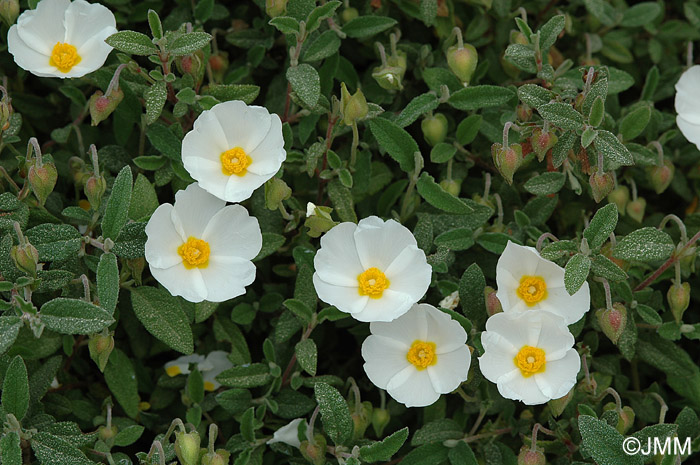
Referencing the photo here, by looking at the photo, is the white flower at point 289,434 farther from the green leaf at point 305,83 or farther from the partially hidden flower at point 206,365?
the green leaf at point 305,83

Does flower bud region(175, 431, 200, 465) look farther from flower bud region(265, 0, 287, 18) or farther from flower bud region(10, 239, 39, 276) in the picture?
flower bud region(265, 0, 287, 18)

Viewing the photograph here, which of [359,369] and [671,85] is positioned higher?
[671,85]

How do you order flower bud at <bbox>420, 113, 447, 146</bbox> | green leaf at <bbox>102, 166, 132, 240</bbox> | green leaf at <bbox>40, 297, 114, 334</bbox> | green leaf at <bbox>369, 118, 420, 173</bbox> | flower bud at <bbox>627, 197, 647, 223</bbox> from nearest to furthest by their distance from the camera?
green leaf at <bbox>40, 297, 114, 334</bbox> < green leaf at <bbox>102, 166, 132, 240</bbox> < green leaf at <bbox>369, 118, 420, 173</bbox> < flower bud at <bbox>420, 113, 447, 146</bbox> < flower bud at <bbox>627, 197, 647, 223</bbox>

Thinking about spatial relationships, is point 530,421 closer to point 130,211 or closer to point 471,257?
point 471,257

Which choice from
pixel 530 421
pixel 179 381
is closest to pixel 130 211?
pixel 179 381

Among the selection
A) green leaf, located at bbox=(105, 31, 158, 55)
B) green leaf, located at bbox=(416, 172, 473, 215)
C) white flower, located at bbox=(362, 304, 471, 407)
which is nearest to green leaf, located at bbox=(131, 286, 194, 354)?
white flower, located at bbox=(362, 304, 471, 407)

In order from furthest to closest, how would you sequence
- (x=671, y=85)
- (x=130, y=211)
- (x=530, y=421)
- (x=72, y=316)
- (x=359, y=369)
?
(x=671, y=85)
(x=359, y=369)
(x=530, y=421)
(x=130, y=211)
(x=72, y=316)

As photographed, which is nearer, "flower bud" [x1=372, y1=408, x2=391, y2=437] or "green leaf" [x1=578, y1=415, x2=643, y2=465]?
"green leaf" [x1=578, y1=415, x2=643, y2=465]
